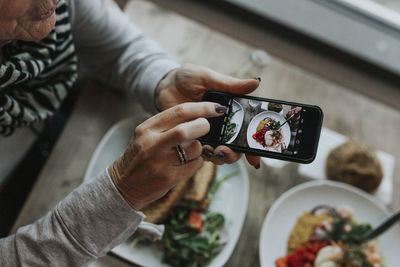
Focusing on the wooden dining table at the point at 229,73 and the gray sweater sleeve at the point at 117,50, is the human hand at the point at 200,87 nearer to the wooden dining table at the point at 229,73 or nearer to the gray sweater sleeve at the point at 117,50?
the gray sweater sleeve at the point at 117,50

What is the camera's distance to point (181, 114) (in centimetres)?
52

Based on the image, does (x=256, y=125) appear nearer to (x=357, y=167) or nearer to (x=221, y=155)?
(x=221, y=155)

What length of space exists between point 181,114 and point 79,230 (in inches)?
10.6

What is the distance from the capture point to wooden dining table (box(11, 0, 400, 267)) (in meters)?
0.84

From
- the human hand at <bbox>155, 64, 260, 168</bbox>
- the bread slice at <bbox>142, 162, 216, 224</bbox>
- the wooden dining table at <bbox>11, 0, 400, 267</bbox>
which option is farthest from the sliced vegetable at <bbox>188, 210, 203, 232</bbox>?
the human hand at <bbox>155, 64, 260, 168</bbox>

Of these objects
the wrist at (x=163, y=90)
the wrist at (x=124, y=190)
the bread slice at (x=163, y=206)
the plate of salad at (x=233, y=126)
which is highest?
the plate of salad at (x=233, y=126)

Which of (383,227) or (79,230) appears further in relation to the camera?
(383,227)

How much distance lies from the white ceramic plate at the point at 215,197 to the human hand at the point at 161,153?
0.21 metres

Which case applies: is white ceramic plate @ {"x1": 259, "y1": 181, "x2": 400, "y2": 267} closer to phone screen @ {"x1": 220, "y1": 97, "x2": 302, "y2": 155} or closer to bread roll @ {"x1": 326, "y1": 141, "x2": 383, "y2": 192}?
bread roll @ {"x1": 326, "y1": 141, "x2": 383, "y2": 192}

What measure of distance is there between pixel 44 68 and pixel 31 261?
382mm

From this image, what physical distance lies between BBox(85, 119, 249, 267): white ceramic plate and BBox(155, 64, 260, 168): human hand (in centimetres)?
12

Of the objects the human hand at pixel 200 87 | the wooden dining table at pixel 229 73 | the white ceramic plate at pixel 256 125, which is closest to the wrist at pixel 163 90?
the human hand at pixel 200 87

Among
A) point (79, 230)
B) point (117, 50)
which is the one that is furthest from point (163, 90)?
point (79, 230)

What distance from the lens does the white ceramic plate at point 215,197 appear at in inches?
29.5
